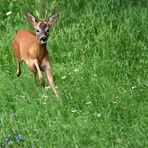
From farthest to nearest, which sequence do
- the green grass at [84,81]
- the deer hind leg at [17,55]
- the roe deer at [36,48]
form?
1. the deer hind leg at [17,55]
2. the roe deer at [36,48]
3. the green grass at [84,81]

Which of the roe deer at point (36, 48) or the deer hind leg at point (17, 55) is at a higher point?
the roe deer at point (36, 48)

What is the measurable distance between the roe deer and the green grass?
7.9 inches

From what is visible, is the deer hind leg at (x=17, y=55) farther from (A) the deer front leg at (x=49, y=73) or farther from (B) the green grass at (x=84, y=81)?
(A) the deer front leg at (x=49, y=73)

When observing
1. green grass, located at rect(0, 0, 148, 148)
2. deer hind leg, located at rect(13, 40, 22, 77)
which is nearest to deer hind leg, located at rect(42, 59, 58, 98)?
green grass, located at rect(0, 0, 148, 148)

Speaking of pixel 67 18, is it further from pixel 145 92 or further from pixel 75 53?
pixel 145 92

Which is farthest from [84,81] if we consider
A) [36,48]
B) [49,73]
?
[36,48]

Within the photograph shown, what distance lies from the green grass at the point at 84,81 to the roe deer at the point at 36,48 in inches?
7.9

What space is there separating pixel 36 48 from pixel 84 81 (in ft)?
2.25

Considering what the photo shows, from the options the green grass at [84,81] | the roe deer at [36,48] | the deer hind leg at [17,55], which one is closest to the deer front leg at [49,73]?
the roe deer at [36,48]

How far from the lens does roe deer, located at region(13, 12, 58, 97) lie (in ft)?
Answer: 26.9

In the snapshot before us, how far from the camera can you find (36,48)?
28.0 feet

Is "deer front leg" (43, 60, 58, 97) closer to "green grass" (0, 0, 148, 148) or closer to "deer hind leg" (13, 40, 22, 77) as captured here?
"green grass" (0, 0, 148, 148)

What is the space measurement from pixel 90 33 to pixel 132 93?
2.46m

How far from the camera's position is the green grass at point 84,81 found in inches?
277
